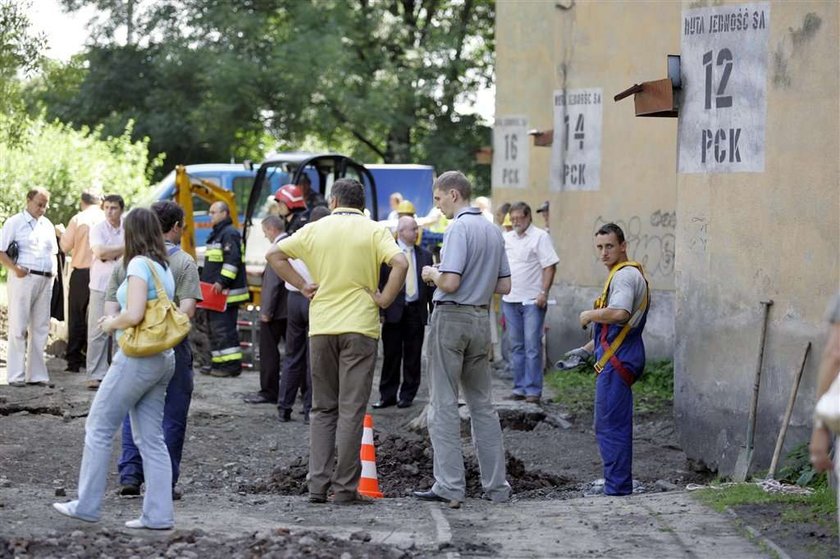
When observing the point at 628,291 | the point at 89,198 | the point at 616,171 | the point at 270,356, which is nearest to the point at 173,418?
the point at 628,291

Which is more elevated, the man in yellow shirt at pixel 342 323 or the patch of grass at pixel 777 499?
the man in yellow shirt at pixel 342 323

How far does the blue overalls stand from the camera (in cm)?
969

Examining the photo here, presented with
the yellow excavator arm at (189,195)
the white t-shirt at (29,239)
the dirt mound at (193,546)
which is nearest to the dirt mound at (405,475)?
the dirt mound at (193,546)

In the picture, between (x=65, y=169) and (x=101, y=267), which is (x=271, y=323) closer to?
(x=101, y=267)

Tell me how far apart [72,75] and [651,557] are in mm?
11381

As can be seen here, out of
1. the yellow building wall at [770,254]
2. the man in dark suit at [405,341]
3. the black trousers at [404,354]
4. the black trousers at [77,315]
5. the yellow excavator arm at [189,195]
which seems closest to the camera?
the yellow building wall at [770,254]

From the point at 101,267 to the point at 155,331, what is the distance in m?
6.84

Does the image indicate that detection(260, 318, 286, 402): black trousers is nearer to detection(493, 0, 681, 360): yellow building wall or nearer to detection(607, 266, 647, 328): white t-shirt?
detection(493, 0, 681, 360): yellow building wall

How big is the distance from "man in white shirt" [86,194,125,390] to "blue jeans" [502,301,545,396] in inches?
160

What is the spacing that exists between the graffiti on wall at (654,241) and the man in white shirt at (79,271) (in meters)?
6.23

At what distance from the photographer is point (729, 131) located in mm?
10875

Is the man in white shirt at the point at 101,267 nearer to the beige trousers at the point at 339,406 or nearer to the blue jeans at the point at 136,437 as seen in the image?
the beige trousers at the point at 339,406

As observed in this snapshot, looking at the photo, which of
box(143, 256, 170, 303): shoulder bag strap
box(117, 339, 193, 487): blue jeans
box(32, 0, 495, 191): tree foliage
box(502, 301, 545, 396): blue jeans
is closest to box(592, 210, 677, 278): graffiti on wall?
box(502, 301, 545, 396): blue jeans

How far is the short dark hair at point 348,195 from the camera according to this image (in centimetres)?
915
